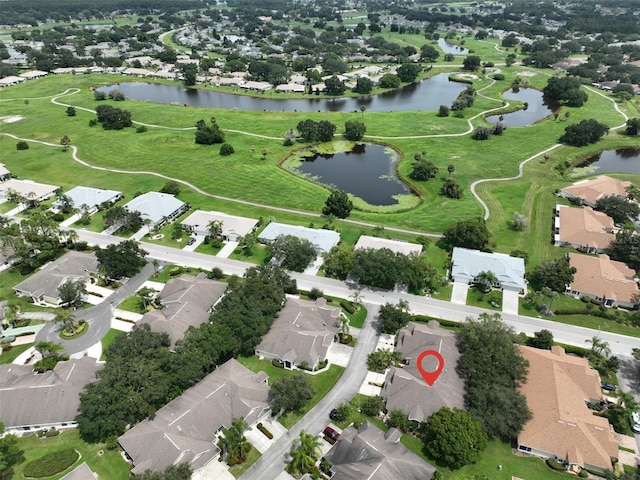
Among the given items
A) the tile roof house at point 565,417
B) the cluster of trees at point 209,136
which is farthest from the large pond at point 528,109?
the tile roof house at point 565,417

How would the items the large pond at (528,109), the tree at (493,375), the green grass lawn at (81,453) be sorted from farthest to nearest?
the large pond at (528,109) < the tree at (493,375) < the green grass lawn at (81,453)

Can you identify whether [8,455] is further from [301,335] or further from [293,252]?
[293,252]

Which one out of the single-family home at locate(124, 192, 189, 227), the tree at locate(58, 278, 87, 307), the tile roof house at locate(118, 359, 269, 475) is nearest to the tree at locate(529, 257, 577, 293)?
the tile roof house at locate(118, 359, 269, 475)

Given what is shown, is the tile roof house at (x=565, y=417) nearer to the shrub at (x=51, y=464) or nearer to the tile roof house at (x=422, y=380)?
the tile roof house at (x=422, y=380)

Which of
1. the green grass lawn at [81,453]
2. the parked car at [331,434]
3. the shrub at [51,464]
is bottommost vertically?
the parked car at [331,434]

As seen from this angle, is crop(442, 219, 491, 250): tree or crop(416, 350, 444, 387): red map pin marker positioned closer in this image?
crop(416, 350, 444, 387): red map pin marker

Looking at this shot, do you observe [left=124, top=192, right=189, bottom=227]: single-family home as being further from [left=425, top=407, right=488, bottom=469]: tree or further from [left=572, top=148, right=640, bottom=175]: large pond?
[left=572, top=148, right=640, bottom=175]: large pond

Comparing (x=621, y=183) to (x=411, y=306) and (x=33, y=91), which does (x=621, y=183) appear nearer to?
(x=411, y=306)
